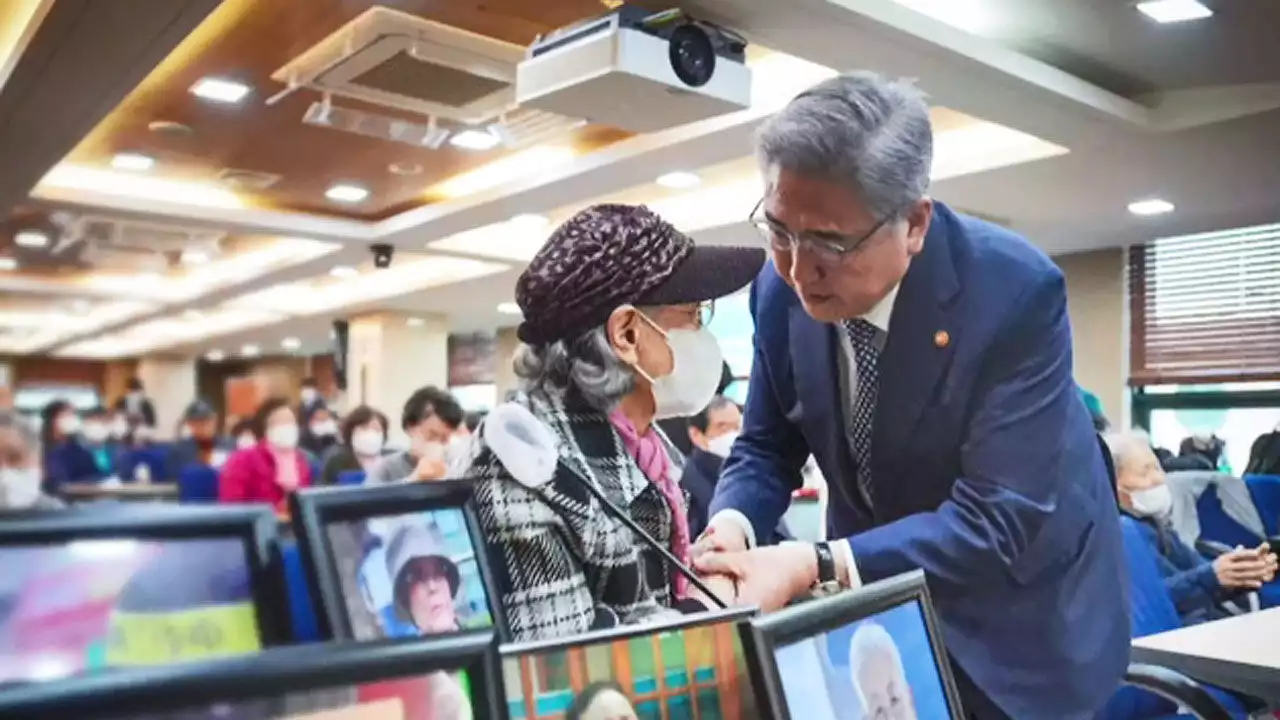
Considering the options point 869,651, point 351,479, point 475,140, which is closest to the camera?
point 869,651

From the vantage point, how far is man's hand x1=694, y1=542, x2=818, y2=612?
103 centimetres

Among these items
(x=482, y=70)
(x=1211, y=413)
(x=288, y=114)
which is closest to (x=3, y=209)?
(x=288, y=114)

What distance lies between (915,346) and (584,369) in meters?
0.35

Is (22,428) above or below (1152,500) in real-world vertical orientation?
above

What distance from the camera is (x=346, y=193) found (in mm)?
7160

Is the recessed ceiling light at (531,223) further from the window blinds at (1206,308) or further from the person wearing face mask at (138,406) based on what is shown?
the person wearing face mask at (138,406)

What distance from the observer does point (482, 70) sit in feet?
14.6

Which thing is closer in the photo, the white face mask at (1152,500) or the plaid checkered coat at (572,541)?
the plaid checkered coat at (572,541)

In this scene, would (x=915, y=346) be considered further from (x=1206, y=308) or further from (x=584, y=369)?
(x=1206, y=308)

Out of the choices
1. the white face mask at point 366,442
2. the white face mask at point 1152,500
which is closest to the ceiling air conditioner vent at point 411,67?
the white face mask at point 366,442

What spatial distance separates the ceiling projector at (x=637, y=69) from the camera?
3.53 metres

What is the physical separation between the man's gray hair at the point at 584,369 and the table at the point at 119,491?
1.92 ft

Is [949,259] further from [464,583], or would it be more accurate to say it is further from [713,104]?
[713,104]

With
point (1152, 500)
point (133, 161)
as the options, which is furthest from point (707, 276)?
point (133, 161)
